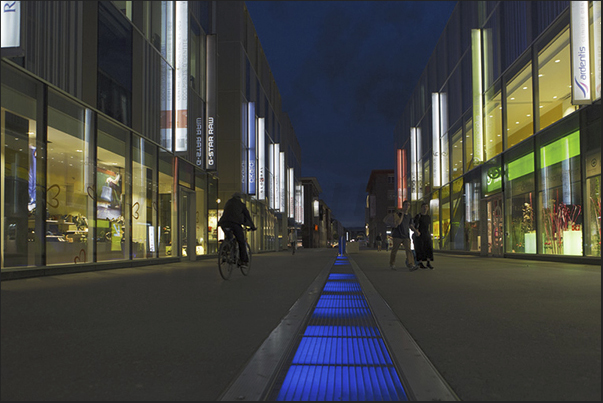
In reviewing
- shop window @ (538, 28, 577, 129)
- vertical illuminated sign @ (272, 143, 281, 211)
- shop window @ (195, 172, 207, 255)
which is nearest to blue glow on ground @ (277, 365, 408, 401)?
shop window @ (538, 28, 577, 129)

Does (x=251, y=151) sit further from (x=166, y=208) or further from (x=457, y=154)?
(x=166, y=208)

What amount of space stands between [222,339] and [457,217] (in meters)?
26.2

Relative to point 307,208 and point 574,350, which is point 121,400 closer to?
point 574,350

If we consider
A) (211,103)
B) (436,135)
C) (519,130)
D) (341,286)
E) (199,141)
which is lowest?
(341,286)

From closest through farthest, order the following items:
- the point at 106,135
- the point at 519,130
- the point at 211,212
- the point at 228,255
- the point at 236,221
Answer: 1. the point at 228,255
2. the point at 236,221
3. the point at 106,135
4. the point at 519,130
5. the point at 211,212

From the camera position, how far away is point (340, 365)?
3.37 metres

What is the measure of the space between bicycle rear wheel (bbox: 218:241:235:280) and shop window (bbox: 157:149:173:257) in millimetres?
8121

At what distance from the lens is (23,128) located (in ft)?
33.7

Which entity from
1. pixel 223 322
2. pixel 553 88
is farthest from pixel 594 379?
pixel 553 88

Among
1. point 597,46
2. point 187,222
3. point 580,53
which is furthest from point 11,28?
point 187,222

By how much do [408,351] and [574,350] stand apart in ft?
3.77

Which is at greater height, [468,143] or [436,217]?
[468,143]

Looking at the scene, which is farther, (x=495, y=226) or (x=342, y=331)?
(x=495, y=226)

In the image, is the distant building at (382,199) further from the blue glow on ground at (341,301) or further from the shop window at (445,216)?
the blue glow on ground at (341,301)
